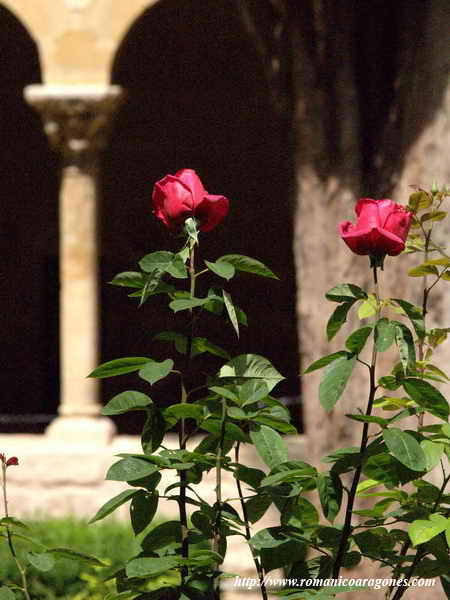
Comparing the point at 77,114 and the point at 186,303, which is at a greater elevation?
the point at 186,303

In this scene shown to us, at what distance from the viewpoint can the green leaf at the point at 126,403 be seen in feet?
6.17

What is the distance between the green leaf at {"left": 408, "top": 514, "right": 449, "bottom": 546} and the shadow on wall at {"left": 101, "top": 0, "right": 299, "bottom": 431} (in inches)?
416

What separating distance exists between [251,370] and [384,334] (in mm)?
236

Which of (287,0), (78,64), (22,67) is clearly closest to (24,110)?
(22,67)

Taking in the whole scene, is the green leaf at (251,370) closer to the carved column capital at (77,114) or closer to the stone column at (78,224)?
the stone column at (78,224)

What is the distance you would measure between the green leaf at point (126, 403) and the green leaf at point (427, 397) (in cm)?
41

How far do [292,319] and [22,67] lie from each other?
152 inches

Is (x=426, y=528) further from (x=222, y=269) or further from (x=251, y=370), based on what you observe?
(x=222, y=269)

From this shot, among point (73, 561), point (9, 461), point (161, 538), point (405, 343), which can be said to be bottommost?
point (73, 561)

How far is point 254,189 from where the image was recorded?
41.9 feet

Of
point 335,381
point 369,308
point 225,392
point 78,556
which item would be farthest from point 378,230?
point 78,556

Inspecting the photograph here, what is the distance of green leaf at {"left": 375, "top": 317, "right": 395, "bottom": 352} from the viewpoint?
180 cm

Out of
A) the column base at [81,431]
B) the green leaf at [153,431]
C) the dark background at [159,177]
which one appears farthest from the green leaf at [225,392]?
the dark background at [159,177]

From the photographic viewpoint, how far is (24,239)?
42.2 feet
